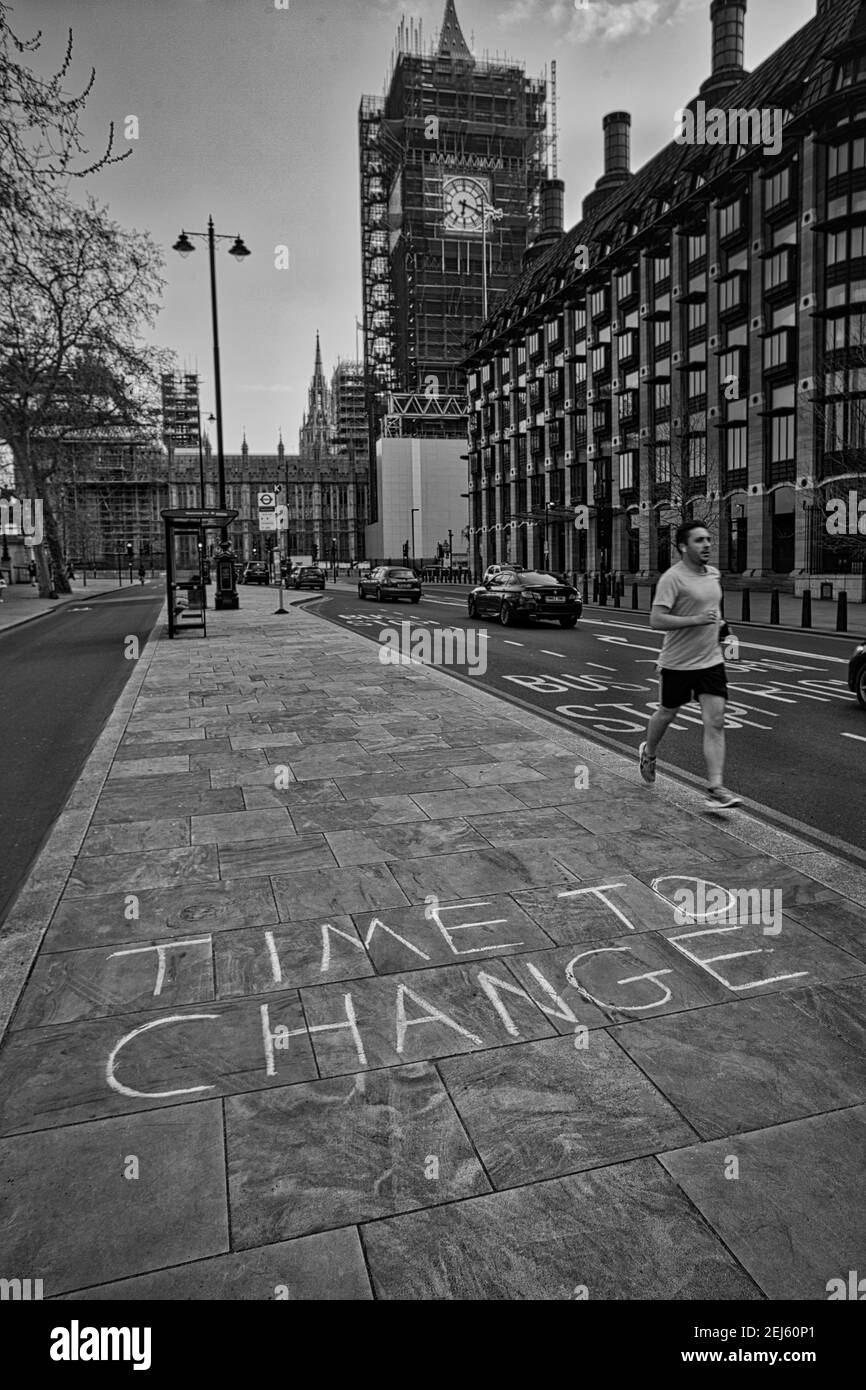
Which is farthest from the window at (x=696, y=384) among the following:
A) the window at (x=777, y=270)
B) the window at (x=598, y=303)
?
the window at (x=598, y=303)

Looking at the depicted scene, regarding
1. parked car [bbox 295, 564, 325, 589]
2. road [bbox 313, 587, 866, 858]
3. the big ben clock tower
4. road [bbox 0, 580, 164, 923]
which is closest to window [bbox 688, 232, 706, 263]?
parked car [bbox 295, 564, 325, 589]

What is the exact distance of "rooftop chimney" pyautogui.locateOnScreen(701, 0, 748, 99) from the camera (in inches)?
2112

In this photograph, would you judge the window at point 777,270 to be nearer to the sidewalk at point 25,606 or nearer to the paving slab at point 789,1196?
the sidewalk at point 25,606

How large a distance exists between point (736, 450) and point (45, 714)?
137 ft

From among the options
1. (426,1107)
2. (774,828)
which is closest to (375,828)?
(774,828)

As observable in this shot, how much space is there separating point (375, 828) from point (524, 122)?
109 meters

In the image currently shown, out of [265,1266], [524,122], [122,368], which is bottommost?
[265,1266]

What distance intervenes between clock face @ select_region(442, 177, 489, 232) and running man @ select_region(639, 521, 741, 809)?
9943 cm

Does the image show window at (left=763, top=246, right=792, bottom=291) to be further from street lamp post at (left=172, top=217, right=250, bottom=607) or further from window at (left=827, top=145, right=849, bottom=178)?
street lamp post at (left=172, top=217, right=250, bottom=607)

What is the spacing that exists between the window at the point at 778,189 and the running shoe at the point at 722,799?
43.8 m

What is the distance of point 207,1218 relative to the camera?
259cm

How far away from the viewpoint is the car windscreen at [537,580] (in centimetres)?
2316

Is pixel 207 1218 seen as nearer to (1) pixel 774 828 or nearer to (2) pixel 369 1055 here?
(2) pixel 369 1055

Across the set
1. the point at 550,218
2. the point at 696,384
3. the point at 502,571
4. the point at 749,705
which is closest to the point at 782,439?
the point at 696,384
